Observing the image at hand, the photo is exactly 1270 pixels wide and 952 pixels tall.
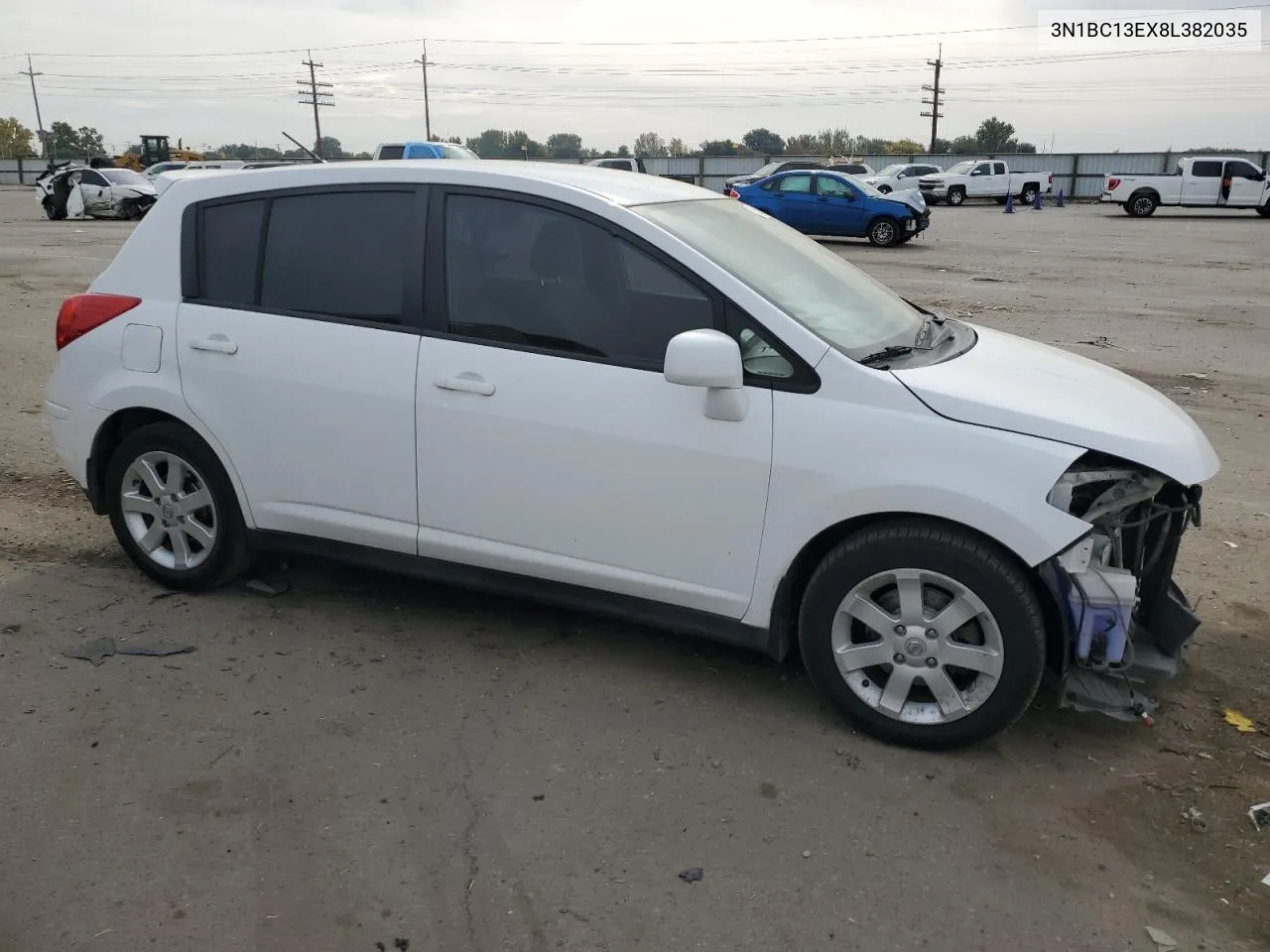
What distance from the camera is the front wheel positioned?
73.2ft

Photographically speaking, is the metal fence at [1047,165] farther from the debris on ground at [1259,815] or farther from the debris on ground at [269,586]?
the debris on ground at [1259,815]

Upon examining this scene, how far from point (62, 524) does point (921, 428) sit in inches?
177

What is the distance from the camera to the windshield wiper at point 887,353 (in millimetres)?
3492

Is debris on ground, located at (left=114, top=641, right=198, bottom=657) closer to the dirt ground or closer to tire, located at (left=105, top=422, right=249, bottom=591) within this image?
the dirt ground

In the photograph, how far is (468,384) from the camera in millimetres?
3789

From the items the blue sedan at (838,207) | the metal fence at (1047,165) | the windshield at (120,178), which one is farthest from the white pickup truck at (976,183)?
the windshield at (120,178)

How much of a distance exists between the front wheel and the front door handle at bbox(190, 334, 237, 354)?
19.9 meters

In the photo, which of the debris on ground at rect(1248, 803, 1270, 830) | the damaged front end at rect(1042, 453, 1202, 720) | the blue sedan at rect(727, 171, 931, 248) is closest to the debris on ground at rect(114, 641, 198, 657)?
the damaged front end at rect(1042, 453, 1202, 720)

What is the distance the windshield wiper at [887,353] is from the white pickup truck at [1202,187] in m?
33.6

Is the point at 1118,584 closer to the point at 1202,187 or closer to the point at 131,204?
the point at 131,204

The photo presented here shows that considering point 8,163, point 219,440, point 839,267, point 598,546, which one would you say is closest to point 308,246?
point 219,440

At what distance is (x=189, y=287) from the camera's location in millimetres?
4379

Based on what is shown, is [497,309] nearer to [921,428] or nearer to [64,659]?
[921,428]

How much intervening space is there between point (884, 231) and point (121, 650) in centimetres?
2053
